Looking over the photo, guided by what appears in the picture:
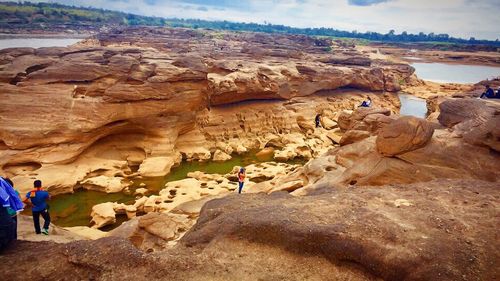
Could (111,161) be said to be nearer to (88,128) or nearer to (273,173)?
(88,128)

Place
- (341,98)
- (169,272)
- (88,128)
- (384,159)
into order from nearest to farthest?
(169,272)
(384,159)
(88,128)
(341,98)

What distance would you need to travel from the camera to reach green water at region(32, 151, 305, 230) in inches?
574

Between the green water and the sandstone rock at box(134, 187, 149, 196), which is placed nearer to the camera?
the green water

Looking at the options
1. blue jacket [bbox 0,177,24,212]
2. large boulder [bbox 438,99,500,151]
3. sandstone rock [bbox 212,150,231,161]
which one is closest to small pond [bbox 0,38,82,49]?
sandstone rock [bbox 212,150,231,161]

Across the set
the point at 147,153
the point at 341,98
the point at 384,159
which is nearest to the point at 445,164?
the point at 384,159

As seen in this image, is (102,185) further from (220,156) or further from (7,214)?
(7,214)

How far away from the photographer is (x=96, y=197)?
1633 centimetres

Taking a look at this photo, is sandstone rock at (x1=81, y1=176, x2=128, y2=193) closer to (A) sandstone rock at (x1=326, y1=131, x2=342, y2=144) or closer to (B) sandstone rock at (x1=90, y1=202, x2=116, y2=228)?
(B) sandstone rock at (x1=90, y1=202, x2=116, y2=228)

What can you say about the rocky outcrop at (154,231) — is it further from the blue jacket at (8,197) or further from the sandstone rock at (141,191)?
the sandstone rock at (141,191)

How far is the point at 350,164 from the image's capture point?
13.9 metres

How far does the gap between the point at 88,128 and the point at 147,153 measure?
11.3 ft

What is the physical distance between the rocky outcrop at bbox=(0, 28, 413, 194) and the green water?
484 millimetres

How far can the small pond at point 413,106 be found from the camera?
3514 centimetres

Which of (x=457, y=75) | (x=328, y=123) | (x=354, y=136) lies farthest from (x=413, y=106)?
(x=457, y=75)
